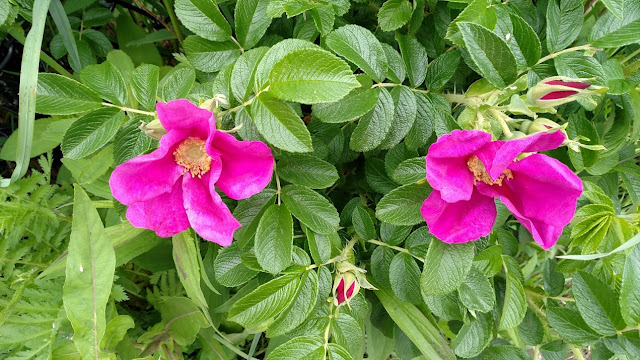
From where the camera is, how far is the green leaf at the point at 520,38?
73 centimetres

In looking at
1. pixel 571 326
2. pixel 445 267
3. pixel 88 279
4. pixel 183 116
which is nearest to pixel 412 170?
pixel 445 267

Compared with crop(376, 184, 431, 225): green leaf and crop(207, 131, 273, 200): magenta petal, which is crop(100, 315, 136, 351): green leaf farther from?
crop(376, 184, 431, 225): green leaf

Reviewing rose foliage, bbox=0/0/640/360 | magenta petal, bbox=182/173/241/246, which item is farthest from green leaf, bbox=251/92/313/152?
magenta petal, bbox=182/173/241/246

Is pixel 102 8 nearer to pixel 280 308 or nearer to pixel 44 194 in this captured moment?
pixel 44 194

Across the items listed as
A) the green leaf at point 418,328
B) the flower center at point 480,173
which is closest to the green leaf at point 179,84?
the flower center at point 480,173

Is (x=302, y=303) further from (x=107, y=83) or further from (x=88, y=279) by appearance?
(x=107, y=83)

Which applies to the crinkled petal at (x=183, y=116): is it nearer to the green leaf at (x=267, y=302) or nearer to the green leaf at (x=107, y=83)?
the green leaf at (x=107, y=83)

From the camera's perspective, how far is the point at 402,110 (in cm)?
78

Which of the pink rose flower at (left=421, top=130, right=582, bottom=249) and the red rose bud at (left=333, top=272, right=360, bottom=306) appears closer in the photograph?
the pink rose flower at (left=421, top=130, right=582, bottom=249)

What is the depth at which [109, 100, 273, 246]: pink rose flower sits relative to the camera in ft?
2.01

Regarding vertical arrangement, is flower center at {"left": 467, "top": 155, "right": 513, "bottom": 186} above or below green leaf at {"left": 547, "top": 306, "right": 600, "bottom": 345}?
above

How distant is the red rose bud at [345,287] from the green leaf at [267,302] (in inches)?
3.2

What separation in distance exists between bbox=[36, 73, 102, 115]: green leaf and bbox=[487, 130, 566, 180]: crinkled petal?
61 centimetres

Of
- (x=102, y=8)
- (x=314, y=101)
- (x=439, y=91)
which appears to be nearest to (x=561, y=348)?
(x=439, y=91)
